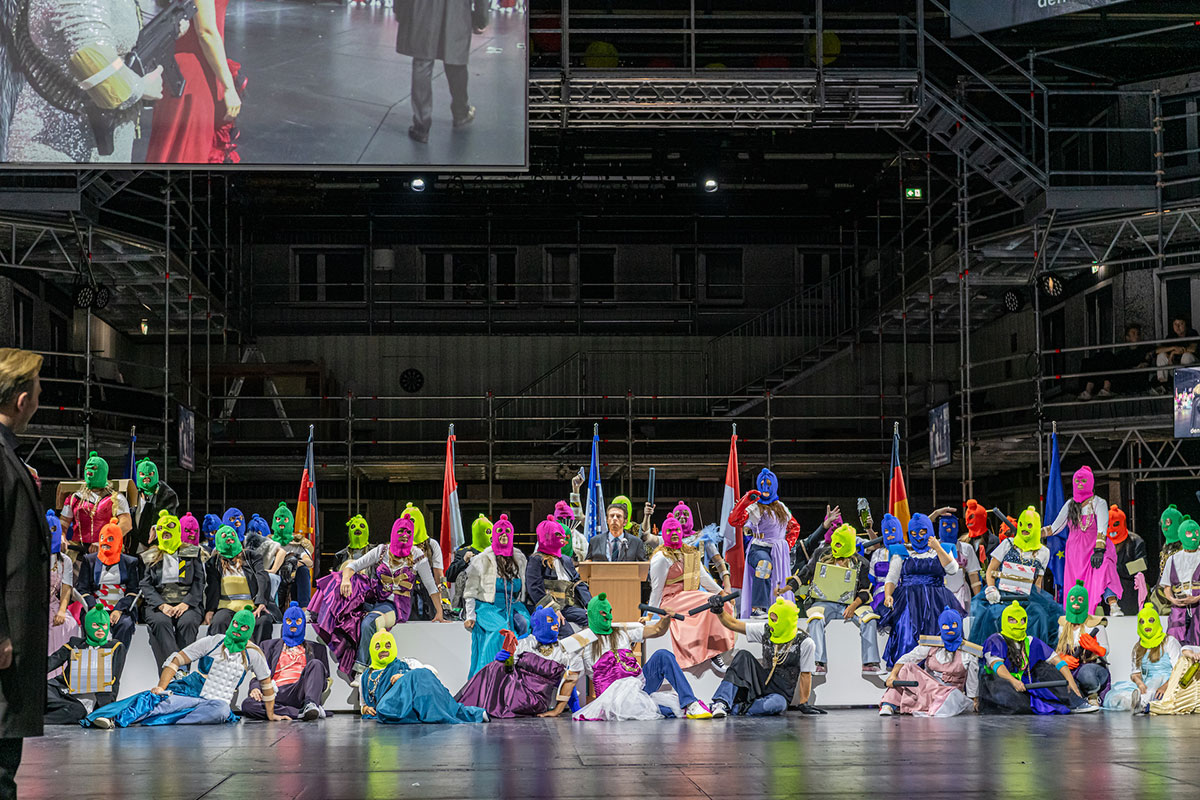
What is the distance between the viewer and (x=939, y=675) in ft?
44.6

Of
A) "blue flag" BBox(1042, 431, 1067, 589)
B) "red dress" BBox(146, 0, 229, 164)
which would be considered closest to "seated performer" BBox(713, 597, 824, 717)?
"blue flag" BBox(1042, 431, 1067, 589)

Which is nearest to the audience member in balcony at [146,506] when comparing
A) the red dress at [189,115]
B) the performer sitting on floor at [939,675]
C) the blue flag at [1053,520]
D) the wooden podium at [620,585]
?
the red dress at [189,115]

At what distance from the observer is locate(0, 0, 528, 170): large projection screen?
1602 cm

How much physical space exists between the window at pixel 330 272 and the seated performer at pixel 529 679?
1790 cm

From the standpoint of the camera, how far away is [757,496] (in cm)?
1550

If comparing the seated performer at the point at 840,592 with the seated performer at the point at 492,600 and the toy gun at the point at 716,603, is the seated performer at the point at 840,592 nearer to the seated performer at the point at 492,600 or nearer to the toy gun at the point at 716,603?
the toy gun at the point at 716,603

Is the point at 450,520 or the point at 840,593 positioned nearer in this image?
the point at 840,593

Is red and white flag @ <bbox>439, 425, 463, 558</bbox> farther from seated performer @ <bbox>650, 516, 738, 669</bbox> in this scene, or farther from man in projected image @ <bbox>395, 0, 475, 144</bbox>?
man in projected image @ <bbox>395, 0, 475, 144</bbox>

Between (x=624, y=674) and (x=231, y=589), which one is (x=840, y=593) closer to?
(x=624, y=674)

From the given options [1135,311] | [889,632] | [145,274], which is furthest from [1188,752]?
[145,274]

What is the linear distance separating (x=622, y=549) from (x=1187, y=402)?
8.17 meters

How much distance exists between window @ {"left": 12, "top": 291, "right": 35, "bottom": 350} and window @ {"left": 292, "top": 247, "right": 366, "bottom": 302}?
280 inches

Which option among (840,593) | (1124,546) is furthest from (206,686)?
(1124,546)

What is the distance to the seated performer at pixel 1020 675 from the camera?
13.4 metres
